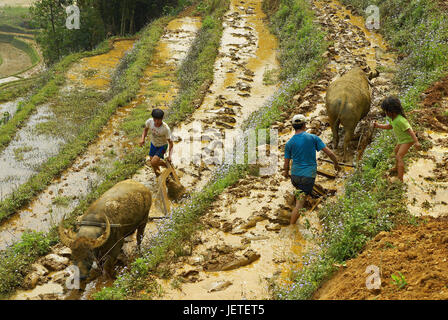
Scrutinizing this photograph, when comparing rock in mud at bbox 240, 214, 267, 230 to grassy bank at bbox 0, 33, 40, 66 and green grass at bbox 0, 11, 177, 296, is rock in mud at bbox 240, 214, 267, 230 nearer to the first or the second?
green grass at bbox 0, 11, 177, 296

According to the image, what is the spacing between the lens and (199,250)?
634 centimetres

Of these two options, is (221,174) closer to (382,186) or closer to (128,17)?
(382,186)

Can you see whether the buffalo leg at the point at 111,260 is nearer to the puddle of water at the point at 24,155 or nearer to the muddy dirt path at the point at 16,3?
the puddle of water at the point at 24,155

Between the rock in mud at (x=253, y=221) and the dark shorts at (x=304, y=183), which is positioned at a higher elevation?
the dark shorts at (x=304, y=183)

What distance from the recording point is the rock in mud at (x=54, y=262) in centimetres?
677

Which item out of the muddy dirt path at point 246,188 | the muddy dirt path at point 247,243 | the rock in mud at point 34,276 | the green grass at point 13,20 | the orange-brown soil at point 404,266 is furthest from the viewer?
the green grass at point 13,20

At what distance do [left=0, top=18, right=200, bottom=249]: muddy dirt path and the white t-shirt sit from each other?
2.77m

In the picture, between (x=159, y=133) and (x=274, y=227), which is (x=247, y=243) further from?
(x=159, y=133)

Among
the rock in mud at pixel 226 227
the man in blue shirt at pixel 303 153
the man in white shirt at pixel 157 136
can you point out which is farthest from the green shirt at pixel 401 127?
the man in white shirt at pixel 157 136

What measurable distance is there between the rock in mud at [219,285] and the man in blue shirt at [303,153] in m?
1.77

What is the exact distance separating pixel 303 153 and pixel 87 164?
7499 mm

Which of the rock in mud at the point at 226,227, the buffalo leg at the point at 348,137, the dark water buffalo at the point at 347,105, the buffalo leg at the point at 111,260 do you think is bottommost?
the buffalo leg at the point at 111,260

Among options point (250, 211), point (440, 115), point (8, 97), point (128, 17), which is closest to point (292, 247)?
point (250, 211)

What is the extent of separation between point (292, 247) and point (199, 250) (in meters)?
1.51
